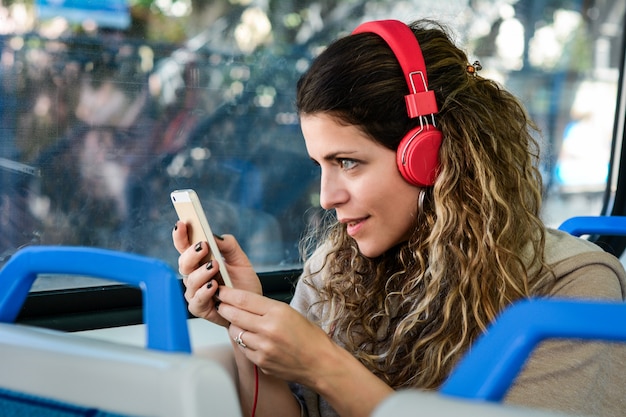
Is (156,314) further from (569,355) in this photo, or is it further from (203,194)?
(203,194)

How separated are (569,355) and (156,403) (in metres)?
0.75

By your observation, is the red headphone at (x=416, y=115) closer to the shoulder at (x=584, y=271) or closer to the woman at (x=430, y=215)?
the woman at (x=430, y=215)

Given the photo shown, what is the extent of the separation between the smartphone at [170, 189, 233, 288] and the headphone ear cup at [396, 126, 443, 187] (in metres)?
0.33

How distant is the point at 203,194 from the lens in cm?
211

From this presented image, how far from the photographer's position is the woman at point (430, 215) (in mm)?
1249

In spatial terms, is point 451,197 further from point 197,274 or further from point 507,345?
point 507,345

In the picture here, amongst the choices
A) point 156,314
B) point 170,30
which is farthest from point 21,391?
point 170,30

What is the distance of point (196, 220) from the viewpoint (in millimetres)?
1250

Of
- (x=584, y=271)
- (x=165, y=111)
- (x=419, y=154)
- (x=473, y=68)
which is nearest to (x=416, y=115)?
(x=419, y=154)

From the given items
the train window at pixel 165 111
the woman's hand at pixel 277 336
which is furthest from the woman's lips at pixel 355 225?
the train window at pixel 165 111

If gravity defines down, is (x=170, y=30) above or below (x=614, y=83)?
above

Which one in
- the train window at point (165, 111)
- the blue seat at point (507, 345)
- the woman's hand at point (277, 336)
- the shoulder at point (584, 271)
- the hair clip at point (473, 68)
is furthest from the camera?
the train window at point (165, 111)

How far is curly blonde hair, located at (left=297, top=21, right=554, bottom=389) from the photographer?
51.9 inches

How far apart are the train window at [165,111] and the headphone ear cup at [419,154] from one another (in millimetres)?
340
